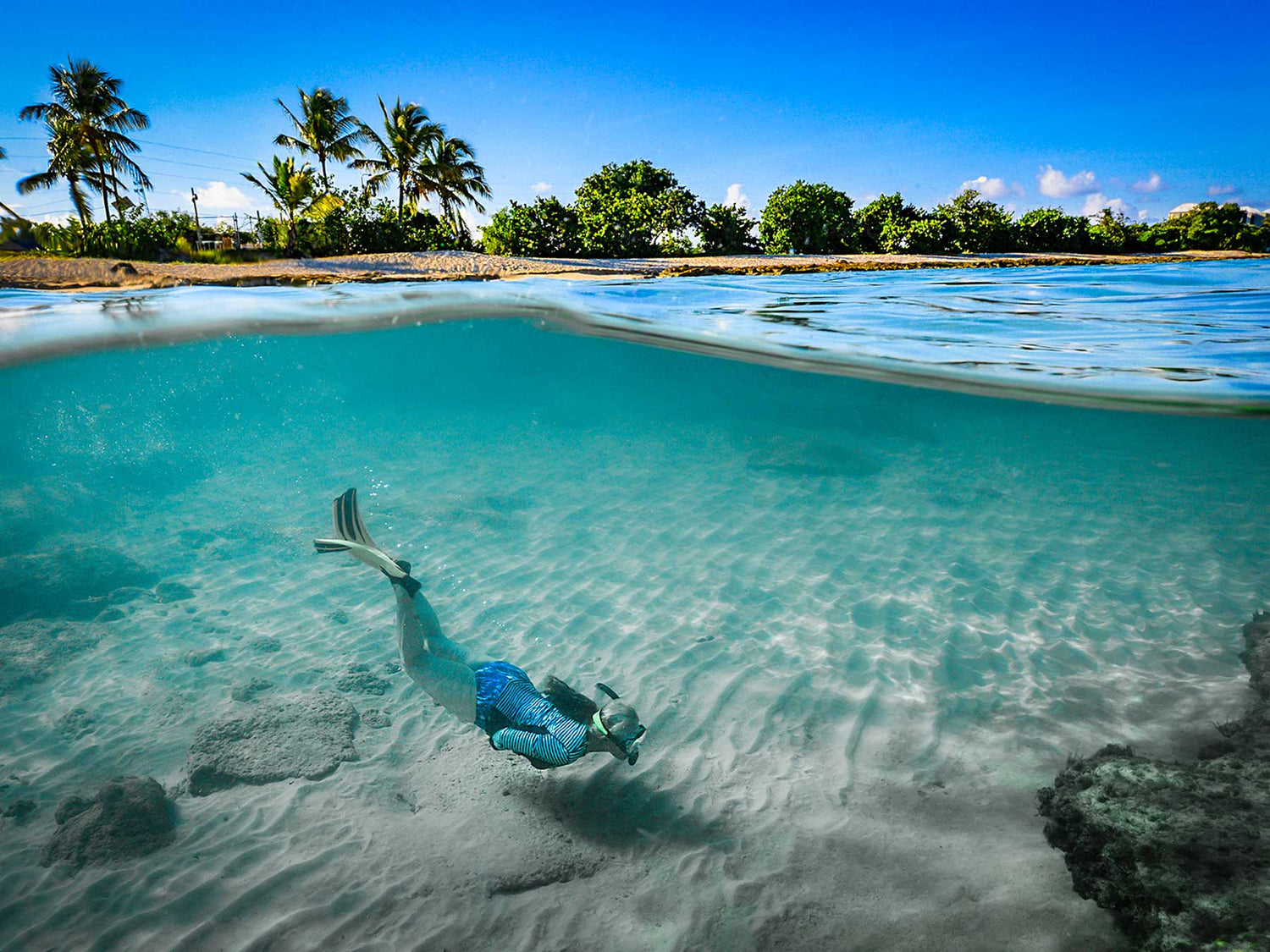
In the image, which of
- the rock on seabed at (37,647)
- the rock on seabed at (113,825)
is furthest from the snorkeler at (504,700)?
the rock on seabed at (37,647)

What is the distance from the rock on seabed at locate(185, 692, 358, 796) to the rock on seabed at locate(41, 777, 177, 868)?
52 cm

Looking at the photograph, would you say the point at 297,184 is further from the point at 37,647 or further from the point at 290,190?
the point at 37,647

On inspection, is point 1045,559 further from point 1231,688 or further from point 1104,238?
point 1104,238

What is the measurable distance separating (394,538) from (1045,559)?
11513mm

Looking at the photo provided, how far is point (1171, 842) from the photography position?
13.1 feet

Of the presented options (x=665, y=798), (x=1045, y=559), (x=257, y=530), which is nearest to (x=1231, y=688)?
(x=1045, y=559)

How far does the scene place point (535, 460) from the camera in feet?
92.3

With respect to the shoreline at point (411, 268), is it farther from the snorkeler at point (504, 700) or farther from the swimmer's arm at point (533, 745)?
the swimmer's arm at point (533, 745)

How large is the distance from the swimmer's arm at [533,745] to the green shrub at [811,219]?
81.0 feet

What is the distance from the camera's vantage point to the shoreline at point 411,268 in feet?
43.0

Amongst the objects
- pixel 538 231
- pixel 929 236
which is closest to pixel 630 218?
pixel 538 231

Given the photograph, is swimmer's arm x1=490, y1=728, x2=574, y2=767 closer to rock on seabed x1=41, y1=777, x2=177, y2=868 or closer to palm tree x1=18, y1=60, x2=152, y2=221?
rock on seabed x1=41, y1=777, x2=177, y2=868

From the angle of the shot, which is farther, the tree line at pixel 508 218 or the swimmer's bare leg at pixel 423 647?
the tree line at pixel 508 218

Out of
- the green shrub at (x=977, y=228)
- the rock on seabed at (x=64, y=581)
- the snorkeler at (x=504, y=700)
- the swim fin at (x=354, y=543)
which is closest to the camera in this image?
the snorkeler at (x=504, y=700)
